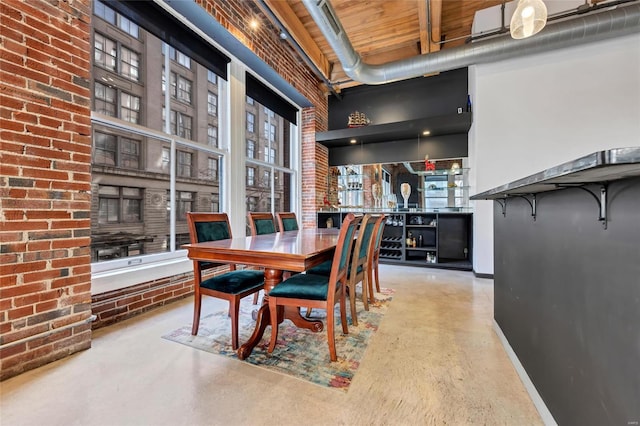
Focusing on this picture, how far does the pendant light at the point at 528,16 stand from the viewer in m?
2.03

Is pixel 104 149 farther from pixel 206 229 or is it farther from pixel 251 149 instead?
pixel 251 149

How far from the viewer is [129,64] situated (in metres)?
2.96

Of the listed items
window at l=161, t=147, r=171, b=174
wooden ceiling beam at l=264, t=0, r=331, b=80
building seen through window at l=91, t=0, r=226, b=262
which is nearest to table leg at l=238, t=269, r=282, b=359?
building seen through window at l=91, t=0, r=226, b=262

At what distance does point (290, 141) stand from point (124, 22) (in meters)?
3.31

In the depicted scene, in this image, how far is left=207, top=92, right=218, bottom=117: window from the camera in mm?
3810

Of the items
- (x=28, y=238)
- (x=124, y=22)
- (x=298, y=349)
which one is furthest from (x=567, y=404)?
(x=124, y=22)

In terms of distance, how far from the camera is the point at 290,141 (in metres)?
5.79

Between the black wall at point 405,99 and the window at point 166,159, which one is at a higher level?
the black wall at point 405,99

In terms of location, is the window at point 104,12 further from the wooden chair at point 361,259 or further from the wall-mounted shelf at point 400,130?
the wall-mounted shelf at point 400,130

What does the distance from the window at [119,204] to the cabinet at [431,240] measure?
13.3 ft

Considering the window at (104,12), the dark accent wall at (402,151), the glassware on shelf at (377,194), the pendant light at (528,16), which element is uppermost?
the window at (104,12)

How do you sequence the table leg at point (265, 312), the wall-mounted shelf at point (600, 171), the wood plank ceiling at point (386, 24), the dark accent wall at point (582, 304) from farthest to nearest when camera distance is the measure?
the wood plank ceiling at point (386, 24)
the table leg at point (265, 312)
the dark accent wall at point (582, 304)
the wall-mounted shelf at point (600, 171)

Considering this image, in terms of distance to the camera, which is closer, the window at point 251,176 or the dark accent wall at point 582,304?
the dark accent wall at point 582,304

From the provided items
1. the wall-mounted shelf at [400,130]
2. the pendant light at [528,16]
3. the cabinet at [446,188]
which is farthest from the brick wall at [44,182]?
the cabinet at [446,188]
